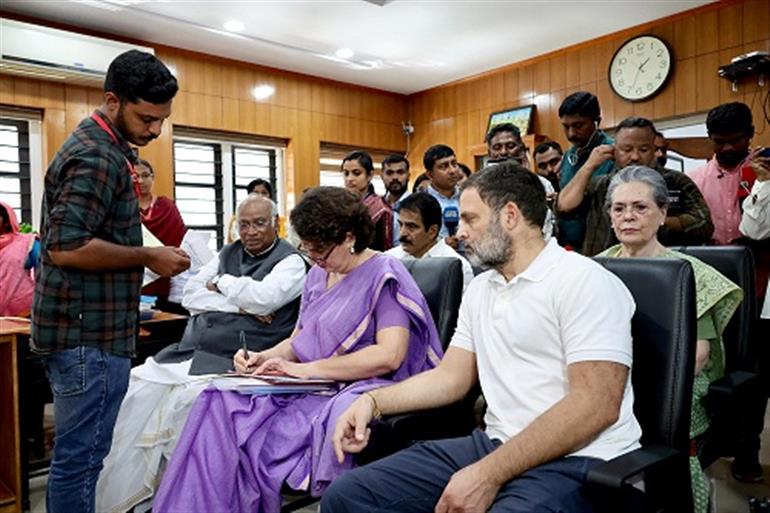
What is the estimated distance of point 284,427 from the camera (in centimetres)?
162

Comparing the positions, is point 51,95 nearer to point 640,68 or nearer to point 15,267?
point 15,267

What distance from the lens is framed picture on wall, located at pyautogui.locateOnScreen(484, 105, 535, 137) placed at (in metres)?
6.17

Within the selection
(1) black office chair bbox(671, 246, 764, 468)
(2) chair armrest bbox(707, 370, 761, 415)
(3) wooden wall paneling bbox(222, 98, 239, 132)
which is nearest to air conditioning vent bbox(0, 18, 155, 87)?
(3) wooden wall paneling bbox(222, 98, 239, 132)

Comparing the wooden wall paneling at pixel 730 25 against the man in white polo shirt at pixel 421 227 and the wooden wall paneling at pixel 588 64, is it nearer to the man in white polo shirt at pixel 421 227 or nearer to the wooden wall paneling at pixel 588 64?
the wooden wall paneling at pixel 588 64

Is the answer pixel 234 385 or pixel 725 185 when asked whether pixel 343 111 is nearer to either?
pixel 725 185

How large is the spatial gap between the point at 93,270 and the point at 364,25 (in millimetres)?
4196

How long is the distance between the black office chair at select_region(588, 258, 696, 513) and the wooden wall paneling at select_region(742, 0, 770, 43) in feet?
14.3

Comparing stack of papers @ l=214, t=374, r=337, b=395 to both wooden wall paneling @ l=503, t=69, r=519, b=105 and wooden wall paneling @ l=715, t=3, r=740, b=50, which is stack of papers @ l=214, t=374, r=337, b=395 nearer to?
wooden wall paneling @ l=715, t=3, r=740, b=50

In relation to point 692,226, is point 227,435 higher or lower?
lower

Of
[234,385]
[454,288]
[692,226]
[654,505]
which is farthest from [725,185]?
[234,385]

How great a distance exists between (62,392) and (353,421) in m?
0.73

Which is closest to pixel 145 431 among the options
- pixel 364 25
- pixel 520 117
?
pixel 364 25

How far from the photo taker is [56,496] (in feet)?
5.06

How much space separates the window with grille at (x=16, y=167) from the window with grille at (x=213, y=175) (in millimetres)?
1264
